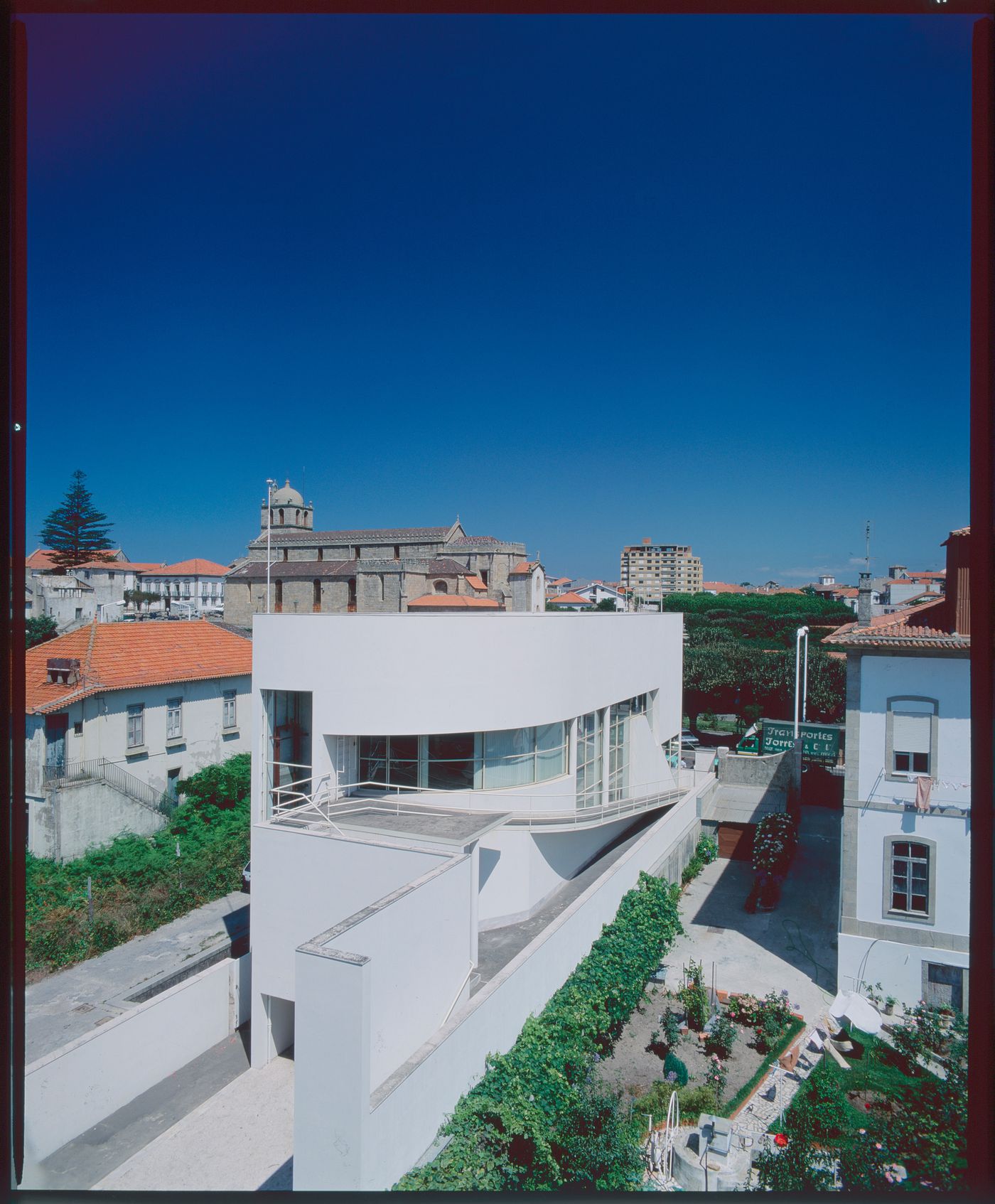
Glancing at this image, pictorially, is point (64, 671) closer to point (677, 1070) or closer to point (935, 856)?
point (677, 1070)

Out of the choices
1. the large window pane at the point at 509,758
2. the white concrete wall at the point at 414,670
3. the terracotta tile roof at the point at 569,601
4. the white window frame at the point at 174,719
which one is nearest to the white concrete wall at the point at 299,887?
the white concrete wall at the point at 414,670

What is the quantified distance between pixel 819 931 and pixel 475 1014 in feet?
19.2

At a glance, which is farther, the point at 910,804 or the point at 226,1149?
the point at 910,804

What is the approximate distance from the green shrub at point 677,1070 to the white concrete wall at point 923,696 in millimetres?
3185

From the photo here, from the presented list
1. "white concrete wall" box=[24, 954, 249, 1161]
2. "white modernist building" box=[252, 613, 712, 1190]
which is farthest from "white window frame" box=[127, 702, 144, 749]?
"white concrete wall" box=[24, 954, 249, 1161]

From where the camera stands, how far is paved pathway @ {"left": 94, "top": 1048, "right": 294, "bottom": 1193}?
16.8ft

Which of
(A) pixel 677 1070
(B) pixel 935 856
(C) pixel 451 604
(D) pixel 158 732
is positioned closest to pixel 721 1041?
(A) pixel 677 1070

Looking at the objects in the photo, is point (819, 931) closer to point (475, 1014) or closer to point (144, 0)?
point (475, 1014)

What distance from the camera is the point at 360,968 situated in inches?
162

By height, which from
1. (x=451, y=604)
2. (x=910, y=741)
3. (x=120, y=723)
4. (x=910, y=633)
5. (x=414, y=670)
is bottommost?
(x=120, y=723)

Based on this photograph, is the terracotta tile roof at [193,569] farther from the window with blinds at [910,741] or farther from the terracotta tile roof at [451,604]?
the window with blinds at [910,741]

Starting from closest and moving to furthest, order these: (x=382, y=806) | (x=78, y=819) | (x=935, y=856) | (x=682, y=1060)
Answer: (x=682, y=1060) < (x=935, y=856) < (x=382, y=806) < (x=78, y=819)

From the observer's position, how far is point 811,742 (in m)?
14.8

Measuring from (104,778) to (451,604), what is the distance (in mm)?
13618
